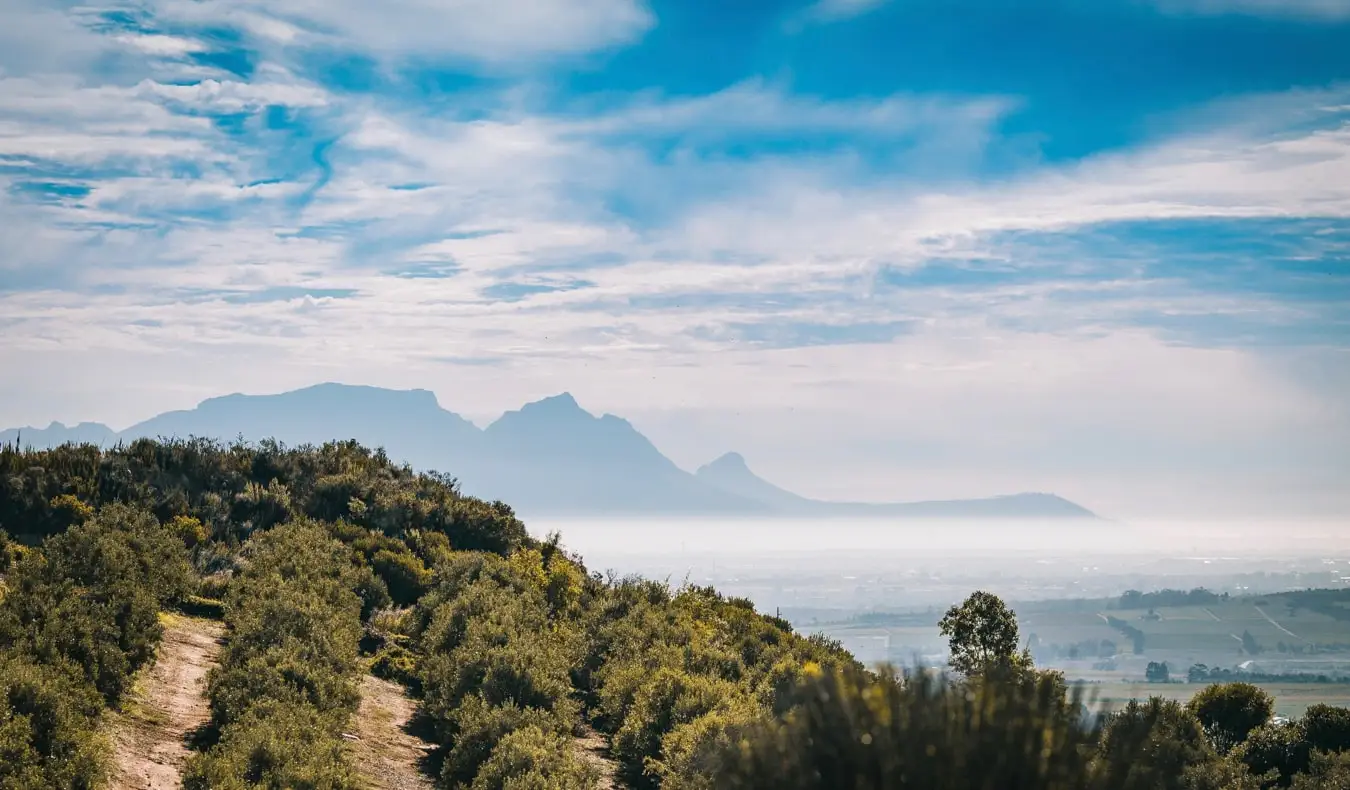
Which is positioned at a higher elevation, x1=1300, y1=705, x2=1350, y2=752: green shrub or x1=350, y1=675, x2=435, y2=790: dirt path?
x1=1300, y1=705, x2=1350, y2=752: green shrub

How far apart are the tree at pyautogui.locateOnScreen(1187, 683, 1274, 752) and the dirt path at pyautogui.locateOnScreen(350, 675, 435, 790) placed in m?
20.7

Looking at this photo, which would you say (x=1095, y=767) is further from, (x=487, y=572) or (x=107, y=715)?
(x=487, y=572)

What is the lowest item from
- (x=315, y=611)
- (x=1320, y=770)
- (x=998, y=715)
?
(x=1320, y=770)

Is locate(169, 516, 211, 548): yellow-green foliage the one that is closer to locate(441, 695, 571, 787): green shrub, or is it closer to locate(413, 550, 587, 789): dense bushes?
locate(413, 550, 587, 789): dense bushes

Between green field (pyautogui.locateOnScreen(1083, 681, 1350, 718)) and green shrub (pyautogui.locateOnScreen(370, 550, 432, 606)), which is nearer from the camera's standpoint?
green shrub (pyautogui.locateOnScreen(370, 550, 432, 606))

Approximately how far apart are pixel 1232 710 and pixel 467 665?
2127cm

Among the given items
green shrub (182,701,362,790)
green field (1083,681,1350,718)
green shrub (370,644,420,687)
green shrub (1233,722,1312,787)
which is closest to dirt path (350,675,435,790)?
green shrub (370,644,420,687)

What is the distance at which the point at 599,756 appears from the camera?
68.7 ft

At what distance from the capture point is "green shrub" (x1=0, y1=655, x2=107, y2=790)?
11875mm

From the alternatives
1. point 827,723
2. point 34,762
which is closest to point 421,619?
point 34,762

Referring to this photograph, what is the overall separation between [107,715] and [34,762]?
3715mm

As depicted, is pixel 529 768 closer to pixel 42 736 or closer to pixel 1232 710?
pixel 42 736

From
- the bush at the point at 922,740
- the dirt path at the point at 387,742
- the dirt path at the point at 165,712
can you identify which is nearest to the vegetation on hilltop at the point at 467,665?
the bush at the point at 922,740

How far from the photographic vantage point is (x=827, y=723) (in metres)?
8.28
